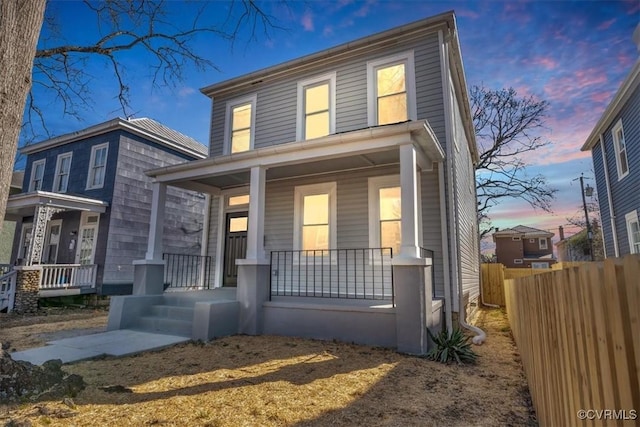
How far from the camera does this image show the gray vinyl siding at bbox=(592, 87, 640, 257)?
32.0 ft

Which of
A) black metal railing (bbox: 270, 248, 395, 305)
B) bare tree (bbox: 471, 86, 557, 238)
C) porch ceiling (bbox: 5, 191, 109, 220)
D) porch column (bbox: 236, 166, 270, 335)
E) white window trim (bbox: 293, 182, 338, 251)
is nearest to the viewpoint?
porch column (bbox: 236, 166, 270, 335)

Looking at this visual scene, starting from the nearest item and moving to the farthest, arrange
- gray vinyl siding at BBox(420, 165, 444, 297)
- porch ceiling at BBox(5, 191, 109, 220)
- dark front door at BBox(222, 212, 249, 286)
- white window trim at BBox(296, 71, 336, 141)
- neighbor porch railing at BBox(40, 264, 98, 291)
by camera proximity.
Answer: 1. gray vinyl siding at BBox(420, 165, 444, 297)
2. white window trim at BBox(296, 71, 336, 141)
3. dark front door at BBox(222, 212, 249, 286)
4. porch ceiling at BBox(5, 191, 109, 220)
5. neighbor porch railing at BBox(40, 264, 98, 291)

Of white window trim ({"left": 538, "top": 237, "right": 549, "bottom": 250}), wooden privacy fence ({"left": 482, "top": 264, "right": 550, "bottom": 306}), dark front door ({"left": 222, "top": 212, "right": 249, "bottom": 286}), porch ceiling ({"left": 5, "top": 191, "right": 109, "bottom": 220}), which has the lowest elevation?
wooden privacy fence ({"left": 482, "top": 264, "right": 550, "bottom": 306})

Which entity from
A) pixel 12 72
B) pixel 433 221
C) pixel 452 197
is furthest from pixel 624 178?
pixel 12 72

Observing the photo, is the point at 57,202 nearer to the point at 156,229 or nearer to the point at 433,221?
the point at 156,229

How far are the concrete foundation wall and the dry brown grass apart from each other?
28 centimetres

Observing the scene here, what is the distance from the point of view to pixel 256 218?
21.0ft

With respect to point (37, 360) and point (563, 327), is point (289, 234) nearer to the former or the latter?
point (37, 360)

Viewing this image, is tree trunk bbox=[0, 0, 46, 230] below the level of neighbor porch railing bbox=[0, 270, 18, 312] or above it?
above

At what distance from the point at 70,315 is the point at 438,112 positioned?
10.7 meters

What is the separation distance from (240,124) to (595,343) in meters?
9.15

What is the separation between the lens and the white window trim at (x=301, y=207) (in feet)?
24.5

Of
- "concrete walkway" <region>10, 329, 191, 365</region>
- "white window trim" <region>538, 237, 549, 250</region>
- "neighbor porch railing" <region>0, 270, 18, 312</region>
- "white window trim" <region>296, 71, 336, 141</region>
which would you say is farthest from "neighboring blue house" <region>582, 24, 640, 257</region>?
"white window trim" <region>538, 237, 549, 250</region>

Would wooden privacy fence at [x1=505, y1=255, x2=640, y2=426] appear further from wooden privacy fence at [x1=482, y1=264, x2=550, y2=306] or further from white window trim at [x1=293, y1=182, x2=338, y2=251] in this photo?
wooden privacy fence at [x1=482, y1=264, x2=550, y2=306]
